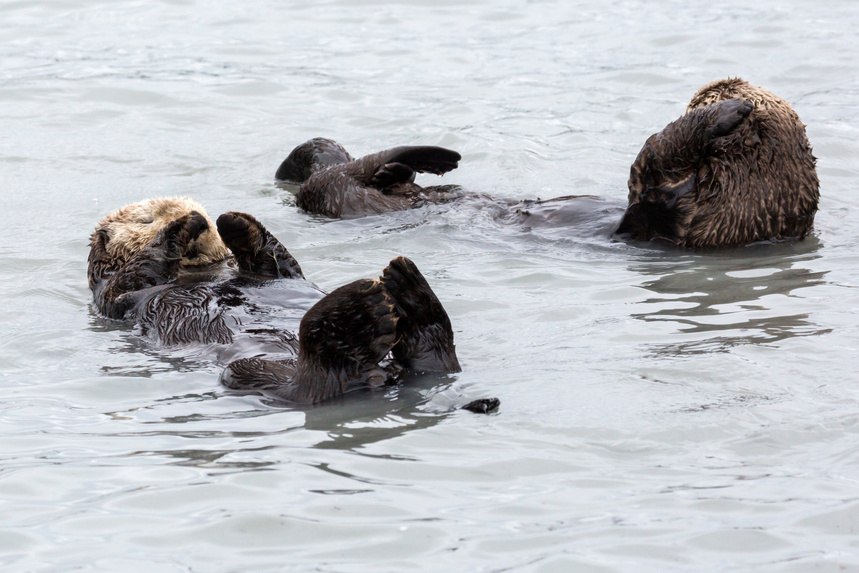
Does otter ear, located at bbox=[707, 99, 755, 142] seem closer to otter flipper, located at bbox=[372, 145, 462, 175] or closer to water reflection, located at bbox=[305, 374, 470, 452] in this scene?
otter flipper, located at bbox=[372, 145, 462, 175]

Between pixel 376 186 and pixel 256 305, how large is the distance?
1987 mm

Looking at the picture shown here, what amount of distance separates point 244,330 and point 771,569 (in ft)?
8.32

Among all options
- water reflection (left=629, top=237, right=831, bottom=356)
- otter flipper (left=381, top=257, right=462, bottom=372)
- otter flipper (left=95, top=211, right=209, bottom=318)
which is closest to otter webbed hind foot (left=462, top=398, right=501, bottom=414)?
otter flipper (left=381, top=257, right=462, bottom=372)

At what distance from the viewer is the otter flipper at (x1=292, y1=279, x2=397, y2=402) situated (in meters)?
3.31

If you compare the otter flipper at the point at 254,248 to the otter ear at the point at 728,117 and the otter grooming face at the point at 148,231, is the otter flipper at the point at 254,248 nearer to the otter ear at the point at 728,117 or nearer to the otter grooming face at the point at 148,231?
the otter grooming face at the point at 148,231

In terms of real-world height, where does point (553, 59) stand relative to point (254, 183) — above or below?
above

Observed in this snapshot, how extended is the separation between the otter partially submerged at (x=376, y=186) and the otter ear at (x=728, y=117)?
159 cm

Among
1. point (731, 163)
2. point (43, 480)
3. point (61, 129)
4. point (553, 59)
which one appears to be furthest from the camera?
point (553, 59)

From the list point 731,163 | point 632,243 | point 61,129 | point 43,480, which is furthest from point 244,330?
point 61,129

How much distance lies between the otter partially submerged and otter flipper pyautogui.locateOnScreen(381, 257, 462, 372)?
8.34ft

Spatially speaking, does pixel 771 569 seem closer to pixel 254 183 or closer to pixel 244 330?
pixel 244 330

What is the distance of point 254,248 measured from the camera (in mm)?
4676

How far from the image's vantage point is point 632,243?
5.48m

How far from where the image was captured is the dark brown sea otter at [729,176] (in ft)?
17.0
